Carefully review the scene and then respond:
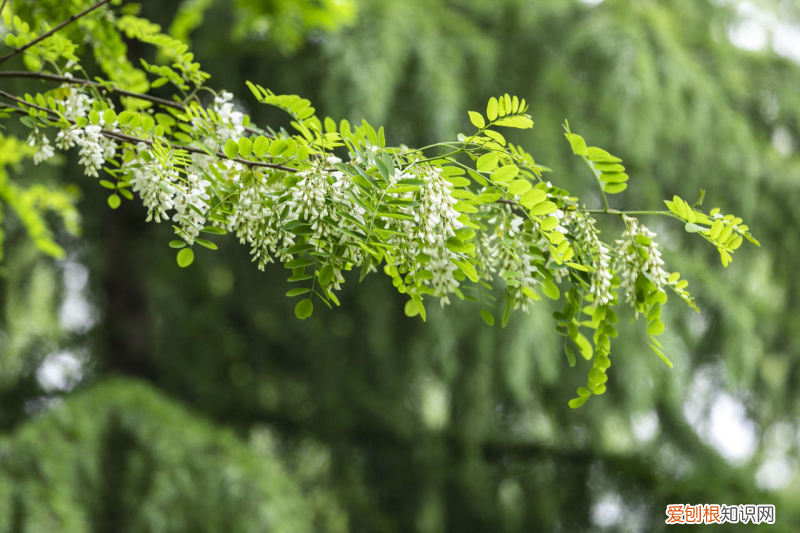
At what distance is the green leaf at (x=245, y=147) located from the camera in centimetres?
67

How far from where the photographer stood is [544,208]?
67 centimetres

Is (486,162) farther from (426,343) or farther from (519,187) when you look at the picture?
(426,343)

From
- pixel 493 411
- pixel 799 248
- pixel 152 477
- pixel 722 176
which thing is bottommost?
pixel 152 477

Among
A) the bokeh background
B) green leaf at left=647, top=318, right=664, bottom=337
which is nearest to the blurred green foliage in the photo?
the bokeh background

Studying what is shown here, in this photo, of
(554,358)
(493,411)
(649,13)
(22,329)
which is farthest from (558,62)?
(22,329)

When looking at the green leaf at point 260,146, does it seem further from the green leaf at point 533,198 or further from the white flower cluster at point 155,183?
the green leaf at point 533,198

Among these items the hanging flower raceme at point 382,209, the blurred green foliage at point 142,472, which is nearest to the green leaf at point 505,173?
the hanging flower raceme at point 382,209

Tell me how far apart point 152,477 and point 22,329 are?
57.2 inches

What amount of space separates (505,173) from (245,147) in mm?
299

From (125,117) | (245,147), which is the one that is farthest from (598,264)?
(125,117)

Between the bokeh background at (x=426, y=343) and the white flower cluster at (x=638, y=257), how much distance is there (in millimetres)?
1118

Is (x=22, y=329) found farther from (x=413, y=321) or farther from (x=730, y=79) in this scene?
(x=730, y=79)

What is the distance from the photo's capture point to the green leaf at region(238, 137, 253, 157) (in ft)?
2.19

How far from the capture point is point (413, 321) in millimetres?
2346
